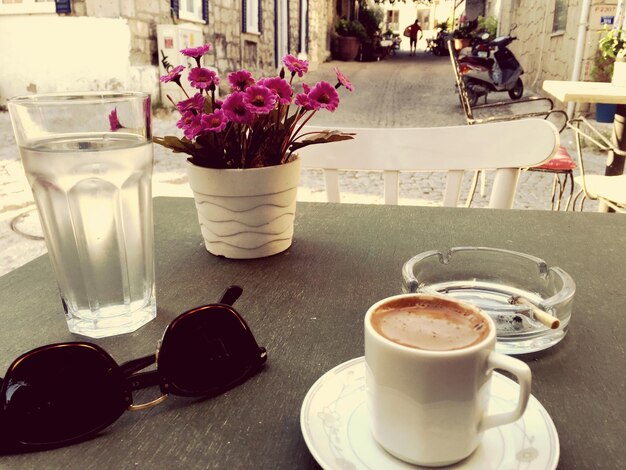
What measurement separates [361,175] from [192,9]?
442 cm

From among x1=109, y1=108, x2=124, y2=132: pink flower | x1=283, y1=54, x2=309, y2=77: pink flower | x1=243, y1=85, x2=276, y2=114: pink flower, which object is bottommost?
x1=109, y1=108, x2=124, y2=132: pink flower

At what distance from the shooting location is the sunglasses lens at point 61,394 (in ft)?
1.53

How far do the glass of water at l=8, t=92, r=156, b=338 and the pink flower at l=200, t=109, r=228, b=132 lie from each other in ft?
0.33

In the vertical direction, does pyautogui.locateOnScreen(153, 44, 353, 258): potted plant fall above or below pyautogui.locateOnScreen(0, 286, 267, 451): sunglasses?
above

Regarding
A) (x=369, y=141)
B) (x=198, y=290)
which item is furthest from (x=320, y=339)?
(x=369, y=141)

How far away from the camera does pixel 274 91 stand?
2.56 ft

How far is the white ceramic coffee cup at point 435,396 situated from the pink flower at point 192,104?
470mm

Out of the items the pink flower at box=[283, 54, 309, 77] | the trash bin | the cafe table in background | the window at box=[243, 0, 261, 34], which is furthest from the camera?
the window at box=[243, 0, 261, 34]

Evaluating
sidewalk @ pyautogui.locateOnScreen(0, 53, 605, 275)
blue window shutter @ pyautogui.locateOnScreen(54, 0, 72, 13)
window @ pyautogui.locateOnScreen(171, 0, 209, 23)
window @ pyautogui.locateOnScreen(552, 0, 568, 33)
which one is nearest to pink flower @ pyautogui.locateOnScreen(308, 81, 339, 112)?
sidewalk @ pyautogui.locateOnScreen(0, 53, 605, 275)

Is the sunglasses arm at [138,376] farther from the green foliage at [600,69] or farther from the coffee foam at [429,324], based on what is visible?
the green foliage at [600,69]

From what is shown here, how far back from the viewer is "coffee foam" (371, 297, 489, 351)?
0.42 meters

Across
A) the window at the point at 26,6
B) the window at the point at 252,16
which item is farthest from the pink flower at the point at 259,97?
the window at the point at 252,16

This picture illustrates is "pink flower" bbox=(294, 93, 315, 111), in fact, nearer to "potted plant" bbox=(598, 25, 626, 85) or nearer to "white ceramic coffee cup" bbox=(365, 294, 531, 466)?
"white ceramic coffee cup" bbox=(365, 294, 531, 466)

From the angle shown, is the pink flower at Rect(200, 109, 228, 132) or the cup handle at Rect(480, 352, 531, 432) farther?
the pink flower at Rect(200, 109, 228, 132)
